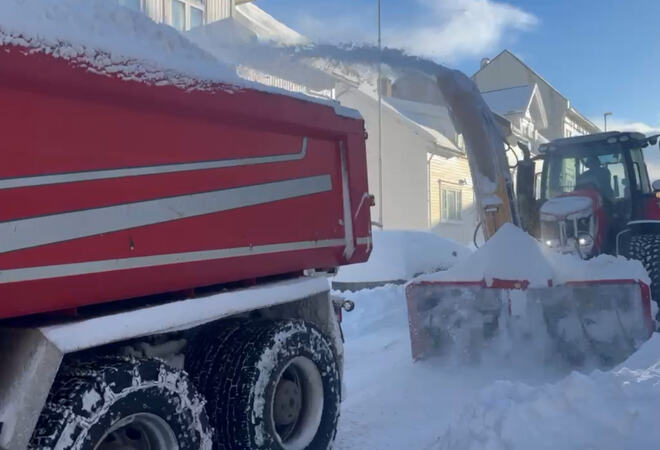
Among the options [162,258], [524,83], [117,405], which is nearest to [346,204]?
[162,258]

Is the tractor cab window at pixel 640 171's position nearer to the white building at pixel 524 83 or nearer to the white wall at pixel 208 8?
the white wall at pixel 208 8

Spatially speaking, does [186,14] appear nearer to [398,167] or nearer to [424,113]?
[398,167]

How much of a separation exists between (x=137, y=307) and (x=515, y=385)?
290cm

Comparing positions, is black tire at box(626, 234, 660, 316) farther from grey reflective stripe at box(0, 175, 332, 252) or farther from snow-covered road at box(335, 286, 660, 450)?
grey reflective stripe at box(0, 175, 332, 252)

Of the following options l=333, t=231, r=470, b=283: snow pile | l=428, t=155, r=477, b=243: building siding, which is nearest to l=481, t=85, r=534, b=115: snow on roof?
l=428, t=155, r=477, b=243: building siding

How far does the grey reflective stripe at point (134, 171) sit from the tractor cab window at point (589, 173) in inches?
213

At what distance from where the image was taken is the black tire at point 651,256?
708cm

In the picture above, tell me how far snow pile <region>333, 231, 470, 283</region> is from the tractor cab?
11.3 ft

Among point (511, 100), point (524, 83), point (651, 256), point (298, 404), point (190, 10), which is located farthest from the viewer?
point (524, 83)

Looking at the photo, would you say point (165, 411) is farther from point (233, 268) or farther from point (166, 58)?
point (166, 58)

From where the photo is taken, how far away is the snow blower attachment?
19.9 ft

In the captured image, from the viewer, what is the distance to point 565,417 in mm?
4082

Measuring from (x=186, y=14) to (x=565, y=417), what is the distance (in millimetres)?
12798

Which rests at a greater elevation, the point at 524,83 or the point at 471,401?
the point at 524,83
